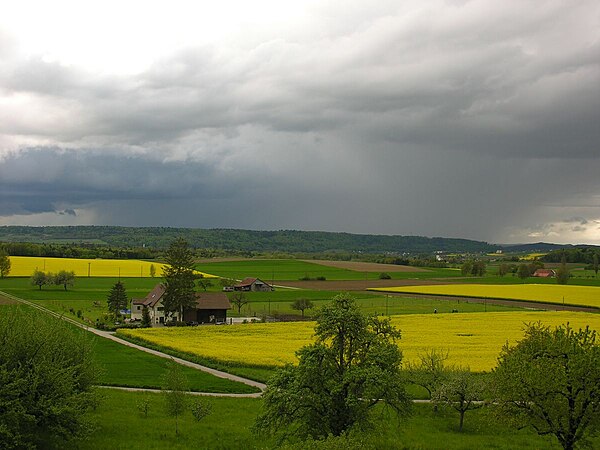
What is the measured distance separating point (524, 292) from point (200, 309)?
6150cm

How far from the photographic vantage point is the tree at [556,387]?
76.1 ft

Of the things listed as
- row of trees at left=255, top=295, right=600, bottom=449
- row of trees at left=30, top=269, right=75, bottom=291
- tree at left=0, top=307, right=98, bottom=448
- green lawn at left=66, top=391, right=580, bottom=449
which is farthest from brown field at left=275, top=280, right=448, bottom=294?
tree at left=0, top=307, right=98, bottom=448

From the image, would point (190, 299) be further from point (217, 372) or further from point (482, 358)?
point (482, 358)

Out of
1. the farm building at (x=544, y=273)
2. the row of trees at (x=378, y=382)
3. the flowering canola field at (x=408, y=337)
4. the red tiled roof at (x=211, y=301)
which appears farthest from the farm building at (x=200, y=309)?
the farm building at (x=544, y=273)

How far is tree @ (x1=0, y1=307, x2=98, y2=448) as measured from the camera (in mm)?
21844

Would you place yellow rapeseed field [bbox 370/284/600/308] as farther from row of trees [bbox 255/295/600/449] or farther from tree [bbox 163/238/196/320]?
row of trees [bbox 255/295/600/449]

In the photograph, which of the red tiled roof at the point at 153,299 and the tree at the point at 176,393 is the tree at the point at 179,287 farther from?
the tree at the point at 176,393

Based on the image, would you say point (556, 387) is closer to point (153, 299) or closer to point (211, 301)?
point (211, 301)

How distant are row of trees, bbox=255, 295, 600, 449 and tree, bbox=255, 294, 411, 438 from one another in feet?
0.12

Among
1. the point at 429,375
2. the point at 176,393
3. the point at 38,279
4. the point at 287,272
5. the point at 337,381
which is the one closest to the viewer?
the point at 337,381

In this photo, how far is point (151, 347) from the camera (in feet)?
191

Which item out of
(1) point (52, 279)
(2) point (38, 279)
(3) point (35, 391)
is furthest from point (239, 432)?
(1) point (52, 279)

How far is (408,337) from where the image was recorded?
60.2 meters

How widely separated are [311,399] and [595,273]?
537 feet
